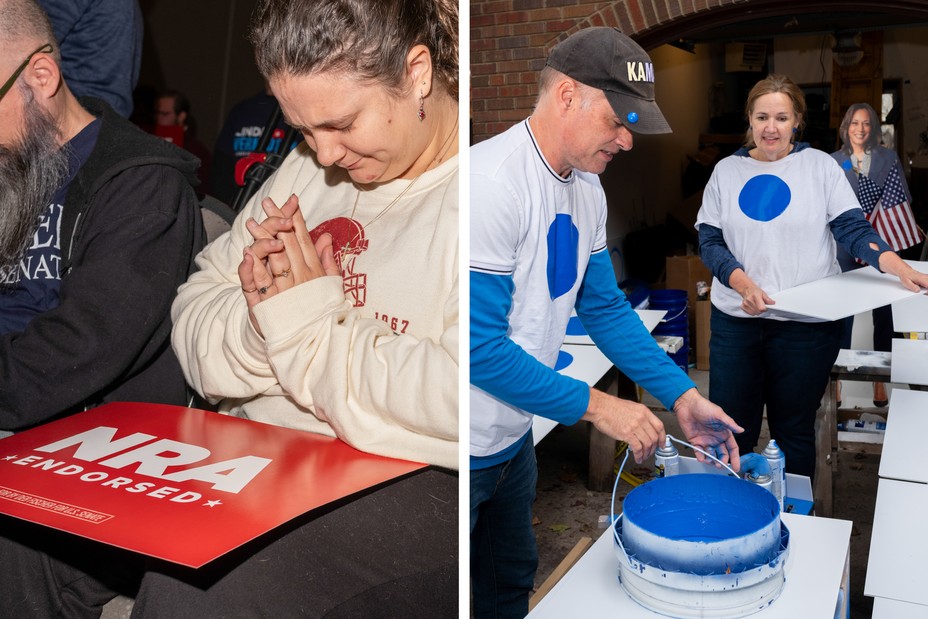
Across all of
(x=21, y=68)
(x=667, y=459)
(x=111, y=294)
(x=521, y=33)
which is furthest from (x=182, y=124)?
(x=521, y=33)

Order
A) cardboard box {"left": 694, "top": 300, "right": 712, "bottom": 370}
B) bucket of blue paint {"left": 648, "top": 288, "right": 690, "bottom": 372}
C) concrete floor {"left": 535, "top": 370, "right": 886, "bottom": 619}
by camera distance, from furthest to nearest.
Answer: cardboard box {"left": 694, "top": 300, "right": 712, "bottom": 370} → bucket of blue paint {"left": 648, "top": 288, "right": 690, "bottom": 372} → concrete floor {"left": 535, "top": 370, "right": 886, "bottom": 619}

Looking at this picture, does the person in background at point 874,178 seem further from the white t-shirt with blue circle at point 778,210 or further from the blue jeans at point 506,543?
the blue jeans at point 506,543

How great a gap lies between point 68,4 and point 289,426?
61 centimetres

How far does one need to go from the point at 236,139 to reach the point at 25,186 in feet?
0.93

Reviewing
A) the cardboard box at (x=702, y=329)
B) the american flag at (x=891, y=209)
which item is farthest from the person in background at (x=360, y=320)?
the cardboard box at (x=702, y=329)

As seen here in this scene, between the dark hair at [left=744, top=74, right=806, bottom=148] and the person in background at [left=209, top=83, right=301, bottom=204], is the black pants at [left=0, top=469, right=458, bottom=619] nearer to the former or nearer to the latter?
the person in background at [left=209, top=83, right=301, bottom=204]

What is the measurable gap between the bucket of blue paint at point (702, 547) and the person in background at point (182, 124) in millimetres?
751

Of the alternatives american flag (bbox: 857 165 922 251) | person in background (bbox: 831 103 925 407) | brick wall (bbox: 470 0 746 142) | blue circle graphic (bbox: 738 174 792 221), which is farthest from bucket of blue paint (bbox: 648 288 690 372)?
blue circle graphic (bbox: 738 174 792 221)

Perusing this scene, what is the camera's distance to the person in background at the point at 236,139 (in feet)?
3.60

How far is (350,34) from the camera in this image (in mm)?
761

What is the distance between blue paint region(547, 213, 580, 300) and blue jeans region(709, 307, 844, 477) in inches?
40.4

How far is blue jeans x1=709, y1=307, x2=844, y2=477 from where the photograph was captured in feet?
6.93

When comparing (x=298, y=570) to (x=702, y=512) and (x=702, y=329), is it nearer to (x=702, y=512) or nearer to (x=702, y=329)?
(x=702, y=512)

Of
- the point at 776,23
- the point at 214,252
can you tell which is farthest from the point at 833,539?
the point at 776,23
